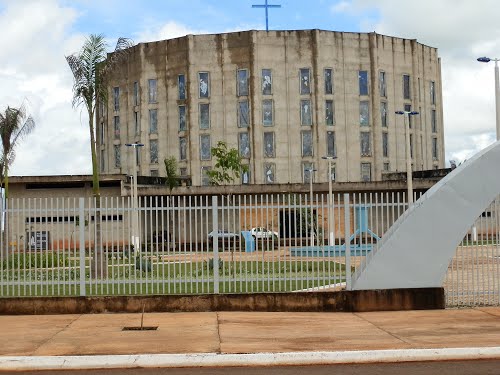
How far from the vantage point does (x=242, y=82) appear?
78.8 metres

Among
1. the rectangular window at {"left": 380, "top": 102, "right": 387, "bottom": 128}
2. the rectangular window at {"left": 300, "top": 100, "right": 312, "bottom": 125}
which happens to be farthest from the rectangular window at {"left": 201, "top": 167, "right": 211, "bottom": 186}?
the rectangular window at {"left": 380, "top": 102, "right": 387, "bottom": 128}

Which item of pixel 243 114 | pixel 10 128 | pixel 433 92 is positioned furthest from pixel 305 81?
pixel 10 128

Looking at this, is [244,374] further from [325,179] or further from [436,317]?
[325,179]

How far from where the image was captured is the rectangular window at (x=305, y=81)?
78.6m

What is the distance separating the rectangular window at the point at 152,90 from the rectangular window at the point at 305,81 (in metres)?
15.5

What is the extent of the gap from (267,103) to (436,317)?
64.4 m

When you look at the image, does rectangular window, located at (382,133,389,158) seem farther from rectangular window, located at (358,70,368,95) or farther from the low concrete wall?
the low concrete wall

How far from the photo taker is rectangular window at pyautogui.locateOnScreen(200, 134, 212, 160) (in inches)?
3145

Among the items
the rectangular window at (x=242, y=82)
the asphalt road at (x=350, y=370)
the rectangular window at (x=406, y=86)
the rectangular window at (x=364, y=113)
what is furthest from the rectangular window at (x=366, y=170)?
the asphalt road at (x=350, y=370)

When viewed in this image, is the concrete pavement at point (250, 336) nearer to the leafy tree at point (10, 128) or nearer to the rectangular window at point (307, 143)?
the leafy tree at point (10, 128)

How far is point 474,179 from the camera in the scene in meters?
→ 16.5

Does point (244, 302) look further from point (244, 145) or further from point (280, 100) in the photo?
point (280, 100)

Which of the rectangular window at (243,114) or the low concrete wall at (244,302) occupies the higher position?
the rectangular window at (243,114)

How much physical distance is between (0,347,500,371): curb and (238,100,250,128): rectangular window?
223 ft
